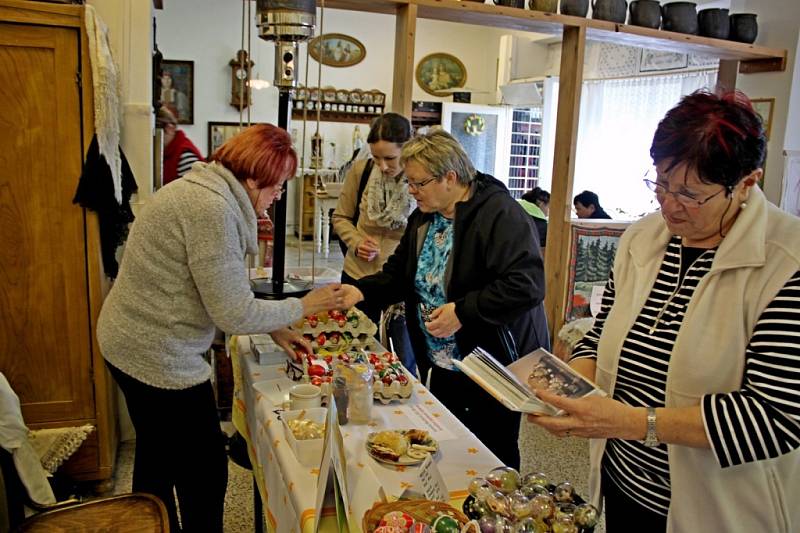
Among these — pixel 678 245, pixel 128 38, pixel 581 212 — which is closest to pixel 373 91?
pixel 581 212

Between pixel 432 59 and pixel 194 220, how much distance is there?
354 inches

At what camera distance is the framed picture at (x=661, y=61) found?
6.40 m

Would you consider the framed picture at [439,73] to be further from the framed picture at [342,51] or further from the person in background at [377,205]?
the person in background at [377,205]

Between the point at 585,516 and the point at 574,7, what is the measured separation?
2.93 meters

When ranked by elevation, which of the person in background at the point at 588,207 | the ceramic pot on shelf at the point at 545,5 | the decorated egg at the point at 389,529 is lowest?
the decorated egg at the point at 389,529

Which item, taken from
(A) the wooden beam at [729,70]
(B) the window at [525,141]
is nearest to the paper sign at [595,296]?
(A) the wooden beam at [729,70]

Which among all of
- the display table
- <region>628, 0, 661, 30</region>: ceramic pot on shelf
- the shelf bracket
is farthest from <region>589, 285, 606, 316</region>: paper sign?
the display table

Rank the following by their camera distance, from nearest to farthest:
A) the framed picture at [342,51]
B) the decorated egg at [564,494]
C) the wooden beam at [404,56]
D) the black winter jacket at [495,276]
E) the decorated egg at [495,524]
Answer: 1. the decorated egg at [495,524]
2. the decorated egg at [564,494]
3. the black winter jacket at [495,276]
4. the wooden beam at [404,56]
5. the framed picture at [342,51]

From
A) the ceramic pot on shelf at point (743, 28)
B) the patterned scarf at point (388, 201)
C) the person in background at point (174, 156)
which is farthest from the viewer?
the ceramic pot on shelf at point (743, 28)

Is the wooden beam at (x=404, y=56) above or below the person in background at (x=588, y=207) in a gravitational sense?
above

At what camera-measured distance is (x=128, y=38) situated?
2.66m

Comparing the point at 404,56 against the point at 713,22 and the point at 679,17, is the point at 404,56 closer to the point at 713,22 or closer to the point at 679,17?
the point at 679,17

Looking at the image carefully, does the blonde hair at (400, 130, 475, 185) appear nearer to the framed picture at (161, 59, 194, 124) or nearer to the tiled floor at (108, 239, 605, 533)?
the tiled floor at (108, 239, 605, 533)

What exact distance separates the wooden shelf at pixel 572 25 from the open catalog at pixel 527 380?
6.73ft
